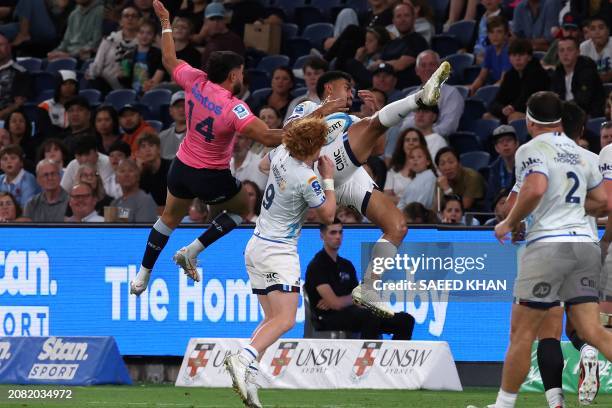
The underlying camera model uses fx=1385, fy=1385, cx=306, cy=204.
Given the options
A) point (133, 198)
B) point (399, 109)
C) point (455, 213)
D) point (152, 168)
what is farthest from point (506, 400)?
point (152, 168)

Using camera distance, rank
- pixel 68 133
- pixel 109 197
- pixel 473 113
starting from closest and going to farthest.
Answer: pixel 109 197 < pixel 473 113 < pixel 68 133

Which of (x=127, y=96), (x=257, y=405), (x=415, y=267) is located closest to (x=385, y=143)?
(x=415, y=267)

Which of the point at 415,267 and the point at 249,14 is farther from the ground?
the point at 249,14

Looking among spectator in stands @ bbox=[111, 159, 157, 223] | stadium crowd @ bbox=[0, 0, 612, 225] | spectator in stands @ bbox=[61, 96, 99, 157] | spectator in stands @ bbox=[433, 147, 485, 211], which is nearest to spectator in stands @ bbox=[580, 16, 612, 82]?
stadium crowd @ bbox=[0, 0, 612, 225]

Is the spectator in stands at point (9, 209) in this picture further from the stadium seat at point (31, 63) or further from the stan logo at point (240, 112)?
the stadium seat at point (31, 63)

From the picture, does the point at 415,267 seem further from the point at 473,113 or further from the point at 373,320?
the point at 473,113

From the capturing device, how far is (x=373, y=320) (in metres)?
14.7

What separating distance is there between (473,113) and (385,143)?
132cm

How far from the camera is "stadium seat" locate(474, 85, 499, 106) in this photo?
18.4m

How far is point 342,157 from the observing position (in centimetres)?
1184

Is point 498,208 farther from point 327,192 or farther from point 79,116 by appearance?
point 79,116

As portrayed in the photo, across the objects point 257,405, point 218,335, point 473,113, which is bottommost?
point 218,335

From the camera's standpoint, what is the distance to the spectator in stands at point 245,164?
17.2 m

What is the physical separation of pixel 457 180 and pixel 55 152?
18.0 ft
